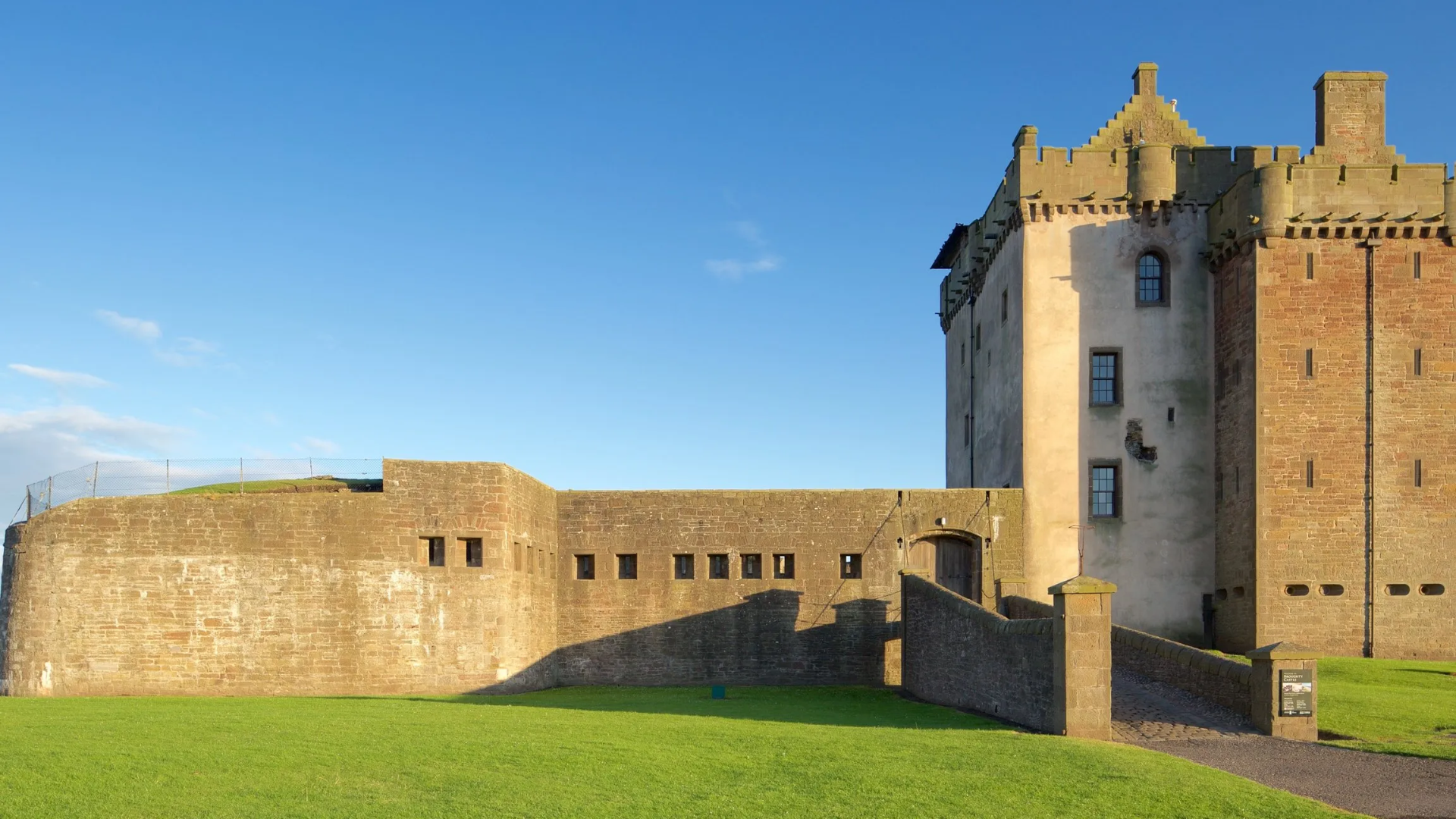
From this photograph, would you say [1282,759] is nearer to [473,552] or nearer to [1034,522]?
[1034,522]

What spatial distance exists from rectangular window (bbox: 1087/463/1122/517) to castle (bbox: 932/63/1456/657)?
1.9 inches

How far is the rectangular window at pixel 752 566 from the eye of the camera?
31359 millimetres

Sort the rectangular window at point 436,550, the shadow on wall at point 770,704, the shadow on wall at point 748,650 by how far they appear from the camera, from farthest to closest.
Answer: the shadow on wall at point 748,650, the rectangular window at point 436,550, the shadow on wall at point 770,704

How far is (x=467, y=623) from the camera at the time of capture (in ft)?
88.1

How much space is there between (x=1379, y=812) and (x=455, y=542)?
63.0ft

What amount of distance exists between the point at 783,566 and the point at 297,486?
39.4 ft

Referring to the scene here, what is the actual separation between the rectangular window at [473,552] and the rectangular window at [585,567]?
15.7ft

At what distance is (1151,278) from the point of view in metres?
33.6

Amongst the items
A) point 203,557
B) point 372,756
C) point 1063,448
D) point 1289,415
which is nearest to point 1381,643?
point 1289,415

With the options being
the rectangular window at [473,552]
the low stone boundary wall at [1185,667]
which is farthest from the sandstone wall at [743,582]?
the low stone boundary wall at [1185,667]

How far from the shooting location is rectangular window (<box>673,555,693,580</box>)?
31391 millimetres

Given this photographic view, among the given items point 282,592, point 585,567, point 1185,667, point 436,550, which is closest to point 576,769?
point 1185,667

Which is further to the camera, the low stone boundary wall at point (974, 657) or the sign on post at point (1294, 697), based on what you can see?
the low stone boundary wall at point (974, 657)

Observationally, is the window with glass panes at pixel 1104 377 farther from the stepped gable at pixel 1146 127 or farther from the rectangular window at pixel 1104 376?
the stepped gable at pixel 1146 127
